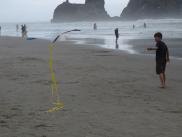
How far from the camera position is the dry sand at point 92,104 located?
21.1ft

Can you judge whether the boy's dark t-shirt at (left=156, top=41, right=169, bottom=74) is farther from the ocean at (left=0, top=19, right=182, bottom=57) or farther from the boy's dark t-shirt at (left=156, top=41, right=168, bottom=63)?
the ocean at (left=0, top=19, right=182, bottom=57)

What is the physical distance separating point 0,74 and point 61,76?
2.08 metres

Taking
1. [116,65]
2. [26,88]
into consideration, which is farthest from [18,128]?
[116,65]

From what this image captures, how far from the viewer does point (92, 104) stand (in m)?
8.36

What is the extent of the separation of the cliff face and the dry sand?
159449 mm

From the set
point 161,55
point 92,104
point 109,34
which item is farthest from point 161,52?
point 109,34

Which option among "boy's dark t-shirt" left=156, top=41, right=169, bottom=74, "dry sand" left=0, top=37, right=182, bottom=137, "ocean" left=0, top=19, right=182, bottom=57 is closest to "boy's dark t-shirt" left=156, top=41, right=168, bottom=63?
"boy's dark t-shirt" left=156, top=41, right=169, bottom=74

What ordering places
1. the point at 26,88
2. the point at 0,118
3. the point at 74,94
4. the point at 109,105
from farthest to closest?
the point at 26,88, the point at 74,94, the point at 109,105, the point at 0,118

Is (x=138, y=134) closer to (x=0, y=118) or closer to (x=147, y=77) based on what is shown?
(x=0, y=118)

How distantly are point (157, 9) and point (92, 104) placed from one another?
176 meters

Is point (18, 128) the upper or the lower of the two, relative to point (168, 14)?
lower

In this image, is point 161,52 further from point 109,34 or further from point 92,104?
point 109,34

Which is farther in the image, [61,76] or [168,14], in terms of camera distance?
[168,14]

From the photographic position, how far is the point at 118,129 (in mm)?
6449
